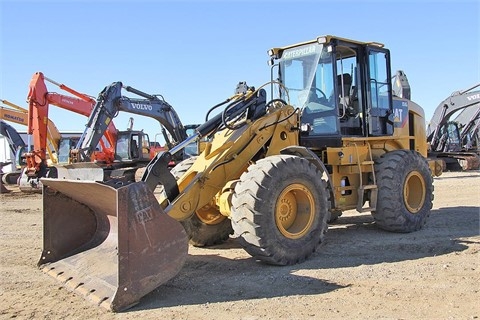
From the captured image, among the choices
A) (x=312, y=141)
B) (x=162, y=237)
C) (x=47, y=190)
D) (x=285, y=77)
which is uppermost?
(x=285, y=77)

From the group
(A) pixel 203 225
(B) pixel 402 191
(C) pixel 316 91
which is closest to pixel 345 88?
(C) pixel 316 91

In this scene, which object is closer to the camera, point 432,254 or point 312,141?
point 432,254

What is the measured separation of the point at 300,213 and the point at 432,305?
205cm

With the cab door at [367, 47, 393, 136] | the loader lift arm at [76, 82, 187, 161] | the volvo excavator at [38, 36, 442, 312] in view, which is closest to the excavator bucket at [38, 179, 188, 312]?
the volvo excavator at [38, 36, 442, 312]

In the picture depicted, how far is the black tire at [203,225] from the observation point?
21.6ft

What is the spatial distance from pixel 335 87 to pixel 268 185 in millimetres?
2370

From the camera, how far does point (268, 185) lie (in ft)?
17.7

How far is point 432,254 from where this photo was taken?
6.09 m

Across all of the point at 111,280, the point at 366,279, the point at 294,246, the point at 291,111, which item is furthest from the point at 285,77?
the point at 111,280

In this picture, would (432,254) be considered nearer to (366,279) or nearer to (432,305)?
(366,279)

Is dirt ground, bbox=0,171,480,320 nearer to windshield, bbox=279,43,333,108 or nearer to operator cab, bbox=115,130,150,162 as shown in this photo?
windshield, bbox=279,43,333,108

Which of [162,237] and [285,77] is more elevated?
[285,77]

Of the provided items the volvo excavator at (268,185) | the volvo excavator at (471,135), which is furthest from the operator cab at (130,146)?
the volvo excavator at (471,135)

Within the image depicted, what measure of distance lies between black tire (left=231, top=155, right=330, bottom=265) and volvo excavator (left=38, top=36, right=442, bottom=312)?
13 millimetres
